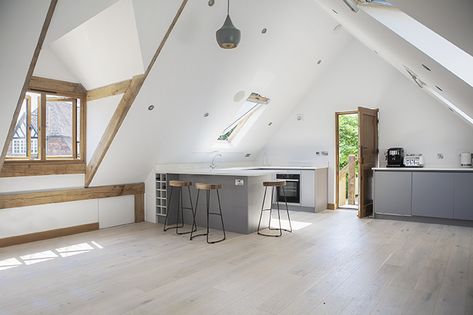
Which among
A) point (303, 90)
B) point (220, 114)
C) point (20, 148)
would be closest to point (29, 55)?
point (20, 148)

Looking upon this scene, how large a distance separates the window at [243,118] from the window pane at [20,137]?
3307mm

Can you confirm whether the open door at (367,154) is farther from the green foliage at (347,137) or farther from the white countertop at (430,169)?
the green foliage at (347,137)

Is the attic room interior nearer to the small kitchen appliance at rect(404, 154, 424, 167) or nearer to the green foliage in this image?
the small kitchen appliance at rect(404, 154, 424, 167)

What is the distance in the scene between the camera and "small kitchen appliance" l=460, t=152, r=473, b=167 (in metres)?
5.73

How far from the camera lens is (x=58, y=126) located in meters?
5.05

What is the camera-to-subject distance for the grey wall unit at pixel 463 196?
531 cm

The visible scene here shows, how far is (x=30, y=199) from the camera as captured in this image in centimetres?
460

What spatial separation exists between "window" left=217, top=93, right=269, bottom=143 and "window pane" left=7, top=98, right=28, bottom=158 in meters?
3.31

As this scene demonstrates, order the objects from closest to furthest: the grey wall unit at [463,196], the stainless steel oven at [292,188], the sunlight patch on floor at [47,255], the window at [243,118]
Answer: the sunlight patch on floor at [47,255]
the grey wall unit at [463,196]
the window at [243,118]
the stainless steel oven at [292,188]

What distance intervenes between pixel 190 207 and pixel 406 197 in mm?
3722

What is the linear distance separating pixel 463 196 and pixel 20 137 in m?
6.70

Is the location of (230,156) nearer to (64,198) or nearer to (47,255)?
(64,198)

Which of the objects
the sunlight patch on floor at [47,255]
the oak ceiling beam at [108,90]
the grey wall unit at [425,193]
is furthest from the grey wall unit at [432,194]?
the sunlight patch on floor at [47,255]

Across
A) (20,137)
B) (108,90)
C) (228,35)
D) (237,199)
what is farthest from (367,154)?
(20,137)
